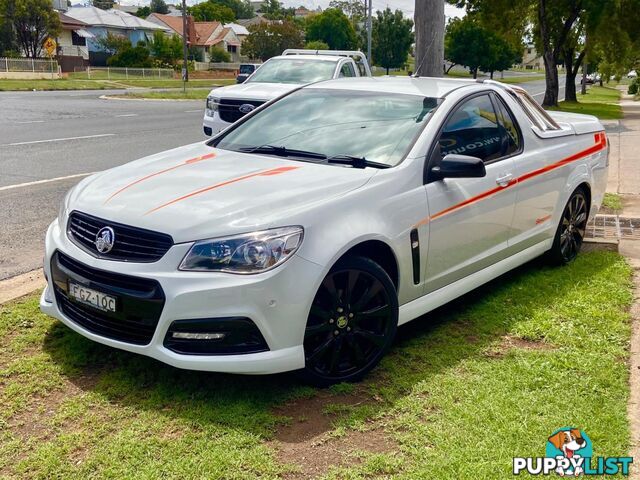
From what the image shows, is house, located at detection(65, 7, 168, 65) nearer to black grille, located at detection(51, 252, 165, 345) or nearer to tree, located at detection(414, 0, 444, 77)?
tree, located at detection(414, 0, 444, 77)

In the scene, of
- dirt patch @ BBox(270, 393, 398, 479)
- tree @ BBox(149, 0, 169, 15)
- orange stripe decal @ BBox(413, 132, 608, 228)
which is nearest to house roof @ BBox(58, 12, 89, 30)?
orange stripe decal @ BBox(413, 132, 608, 228)

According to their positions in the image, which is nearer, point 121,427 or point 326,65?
point 121,427

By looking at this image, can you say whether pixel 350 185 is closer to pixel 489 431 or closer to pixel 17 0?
pixel 489 431

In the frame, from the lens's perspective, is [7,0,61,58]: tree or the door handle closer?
the door handle

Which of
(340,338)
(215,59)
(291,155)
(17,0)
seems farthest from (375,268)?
(215,59)

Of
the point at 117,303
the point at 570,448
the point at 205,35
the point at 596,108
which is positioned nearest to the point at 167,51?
the point at 205,35

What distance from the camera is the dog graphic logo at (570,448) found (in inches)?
129

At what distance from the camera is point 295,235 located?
3680 mm

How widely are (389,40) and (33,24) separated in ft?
146

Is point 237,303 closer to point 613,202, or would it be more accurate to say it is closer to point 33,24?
point 613,202

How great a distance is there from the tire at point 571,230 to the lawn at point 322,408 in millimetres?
1334

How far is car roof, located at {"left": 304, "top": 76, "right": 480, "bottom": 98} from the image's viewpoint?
5.10 metres

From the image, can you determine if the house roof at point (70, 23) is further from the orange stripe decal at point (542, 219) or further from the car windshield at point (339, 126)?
the orange stripe decal at point (542, 219)

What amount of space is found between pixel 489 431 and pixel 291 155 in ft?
7.01
